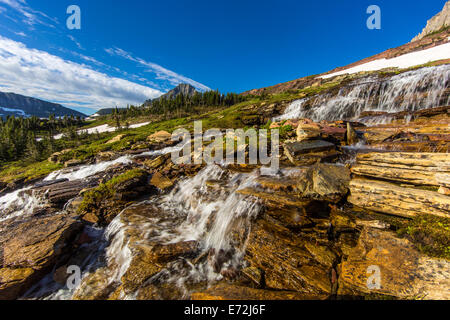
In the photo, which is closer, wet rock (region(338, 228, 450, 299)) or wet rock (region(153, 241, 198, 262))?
wet rock (region(338, 228, 450, 299))

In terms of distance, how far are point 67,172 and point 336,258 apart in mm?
23581

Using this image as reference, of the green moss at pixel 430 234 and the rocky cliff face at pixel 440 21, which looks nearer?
the green moss at pixel 430 234

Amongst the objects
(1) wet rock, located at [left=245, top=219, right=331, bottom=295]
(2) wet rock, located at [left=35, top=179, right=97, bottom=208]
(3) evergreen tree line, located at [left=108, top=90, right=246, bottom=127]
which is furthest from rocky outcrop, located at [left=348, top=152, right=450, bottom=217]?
(3) evergreen tree line, located at [left=108, top=90, right=246, bottom=127]

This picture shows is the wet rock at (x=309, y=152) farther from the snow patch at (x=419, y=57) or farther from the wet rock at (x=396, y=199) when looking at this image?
the snow patch at (x=419, y=57)

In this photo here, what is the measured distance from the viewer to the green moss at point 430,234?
11.8 feet

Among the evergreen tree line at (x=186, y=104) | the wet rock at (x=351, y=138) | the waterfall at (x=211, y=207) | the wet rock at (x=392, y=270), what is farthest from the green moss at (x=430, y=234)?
the evergreen tree line at (x=186, y=104)

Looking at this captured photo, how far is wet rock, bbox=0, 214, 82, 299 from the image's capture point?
537cm

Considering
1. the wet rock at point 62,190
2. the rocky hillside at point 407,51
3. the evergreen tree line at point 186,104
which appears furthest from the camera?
the evergreen tree line at point 186,104

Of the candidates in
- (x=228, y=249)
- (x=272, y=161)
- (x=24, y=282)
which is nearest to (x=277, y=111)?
(x=272, y=161)

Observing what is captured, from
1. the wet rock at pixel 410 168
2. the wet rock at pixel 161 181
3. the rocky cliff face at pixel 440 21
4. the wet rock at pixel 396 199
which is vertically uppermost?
the rocky cliff face at pixel 440 21

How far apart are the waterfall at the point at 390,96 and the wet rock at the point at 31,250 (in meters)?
23.8

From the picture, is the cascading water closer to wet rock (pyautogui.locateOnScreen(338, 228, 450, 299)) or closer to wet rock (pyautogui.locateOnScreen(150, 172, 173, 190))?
wet rock (pyautogui.locateOnScreen(150, 172, 173, 190))

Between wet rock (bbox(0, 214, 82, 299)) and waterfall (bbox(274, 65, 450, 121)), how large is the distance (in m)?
23.8
